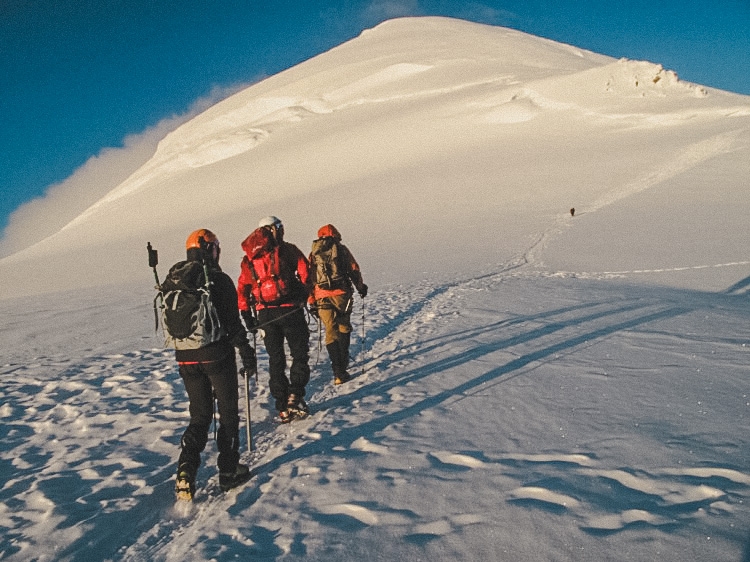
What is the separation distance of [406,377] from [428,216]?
20675 mm

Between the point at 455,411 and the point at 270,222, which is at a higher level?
the point at 270,222

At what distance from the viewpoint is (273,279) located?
485cm

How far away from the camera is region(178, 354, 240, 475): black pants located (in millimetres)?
3664

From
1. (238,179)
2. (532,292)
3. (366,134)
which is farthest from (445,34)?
(532,292)

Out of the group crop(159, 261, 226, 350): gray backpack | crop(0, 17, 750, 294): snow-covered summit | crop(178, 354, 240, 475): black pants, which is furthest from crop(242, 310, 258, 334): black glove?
crop(0, 17, 750, 294): snow-covered summit

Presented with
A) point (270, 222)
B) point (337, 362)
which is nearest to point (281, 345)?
point (337, 362)

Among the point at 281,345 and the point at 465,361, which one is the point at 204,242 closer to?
the point at 281,345

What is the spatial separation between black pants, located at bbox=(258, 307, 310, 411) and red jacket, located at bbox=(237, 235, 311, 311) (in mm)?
110

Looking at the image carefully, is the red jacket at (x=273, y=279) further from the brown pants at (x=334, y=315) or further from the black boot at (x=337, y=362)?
the black boot at (x=337, y=362)

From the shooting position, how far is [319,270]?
5848mm

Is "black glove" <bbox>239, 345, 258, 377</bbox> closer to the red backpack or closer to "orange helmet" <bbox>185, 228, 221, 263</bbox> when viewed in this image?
"orange helmet" <bbox>185, 228, 221, 263</bbox>

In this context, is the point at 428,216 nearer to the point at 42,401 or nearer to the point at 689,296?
the point at 689,296

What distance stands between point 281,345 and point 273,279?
0.75m

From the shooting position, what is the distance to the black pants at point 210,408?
3.66 meters
